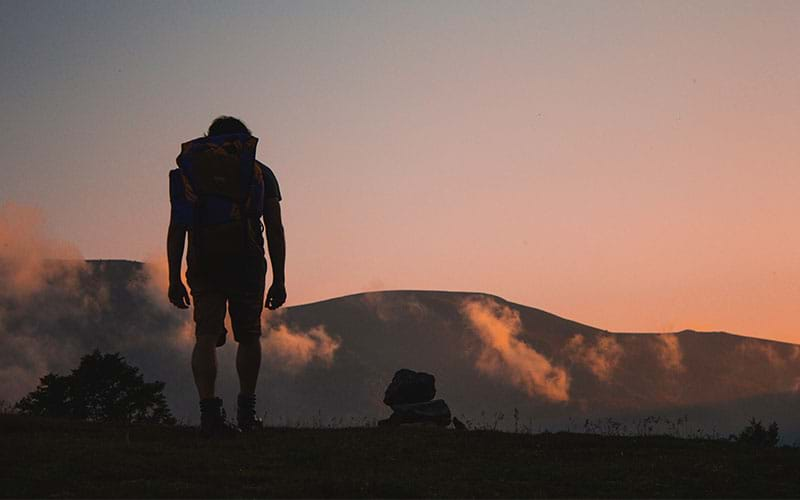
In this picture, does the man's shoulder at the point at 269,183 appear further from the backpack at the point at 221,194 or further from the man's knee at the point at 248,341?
the man's knee at the point at 248,341

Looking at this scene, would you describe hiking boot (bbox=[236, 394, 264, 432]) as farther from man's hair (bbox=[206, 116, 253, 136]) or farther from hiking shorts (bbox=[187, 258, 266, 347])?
man's hair (bbox=[206, 116, 253, 136])

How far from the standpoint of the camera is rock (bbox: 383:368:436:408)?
2289 centimetres

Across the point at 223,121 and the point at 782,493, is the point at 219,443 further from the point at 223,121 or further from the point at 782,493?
the point at 782,493

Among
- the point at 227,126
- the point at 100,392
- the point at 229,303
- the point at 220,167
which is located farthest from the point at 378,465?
the point at 100,392

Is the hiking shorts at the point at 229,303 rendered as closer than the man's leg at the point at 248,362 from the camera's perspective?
Yes

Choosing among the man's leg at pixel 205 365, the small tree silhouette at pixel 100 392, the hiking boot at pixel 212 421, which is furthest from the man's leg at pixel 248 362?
the small tree silhouette at pixel 100 392

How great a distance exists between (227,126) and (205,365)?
7.90ft

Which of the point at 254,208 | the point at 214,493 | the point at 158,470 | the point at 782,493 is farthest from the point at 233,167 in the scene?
the point at 782,493

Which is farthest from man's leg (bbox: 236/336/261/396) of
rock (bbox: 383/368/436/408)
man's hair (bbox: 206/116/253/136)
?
rock (bbox: 383/368/436/408)

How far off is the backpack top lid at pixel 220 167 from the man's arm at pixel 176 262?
17.7 inches

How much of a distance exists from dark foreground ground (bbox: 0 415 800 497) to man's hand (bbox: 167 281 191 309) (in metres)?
1.32

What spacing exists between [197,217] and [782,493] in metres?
5.80

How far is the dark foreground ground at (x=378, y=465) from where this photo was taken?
25.4ft

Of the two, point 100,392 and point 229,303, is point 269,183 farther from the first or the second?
point 100,392
